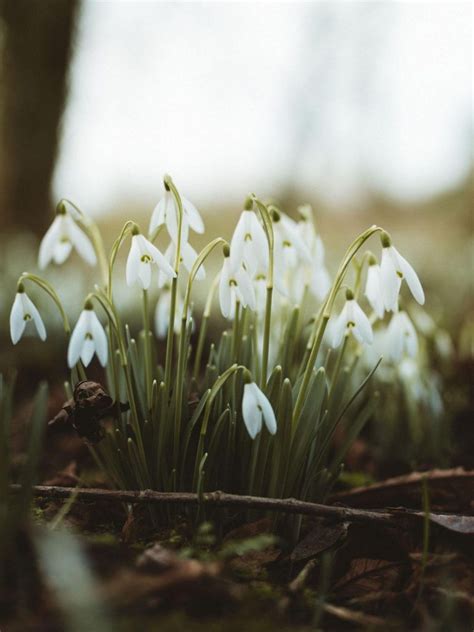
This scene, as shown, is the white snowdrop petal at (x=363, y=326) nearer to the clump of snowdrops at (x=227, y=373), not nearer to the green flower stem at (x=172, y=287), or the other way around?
the clump of snowdrops at (x=227, y=373)

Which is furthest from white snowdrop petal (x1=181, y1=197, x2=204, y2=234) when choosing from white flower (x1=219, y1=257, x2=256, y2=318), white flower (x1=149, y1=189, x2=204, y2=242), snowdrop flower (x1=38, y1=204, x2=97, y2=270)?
snowdrop flower (x1=38, y1=204, x2=97, y2=270)

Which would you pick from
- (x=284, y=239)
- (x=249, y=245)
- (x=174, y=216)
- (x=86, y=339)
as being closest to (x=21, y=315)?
(x=86, y=339)

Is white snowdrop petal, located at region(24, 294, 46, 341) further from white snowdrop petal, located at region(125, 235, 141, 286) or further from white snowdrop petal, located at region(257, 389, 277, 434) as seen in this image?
white snowdrop petal, located at region(257, 389, 277, 434)

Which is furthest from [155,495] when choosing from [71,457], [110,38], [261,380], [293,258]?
[110,38]

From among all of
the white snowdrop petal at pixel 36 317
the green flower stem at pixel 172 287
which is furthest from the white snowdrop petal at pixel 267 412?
the white snowdrop petal at pixel 36 317

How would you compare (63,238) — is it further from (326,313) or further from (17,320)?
(326,313)
